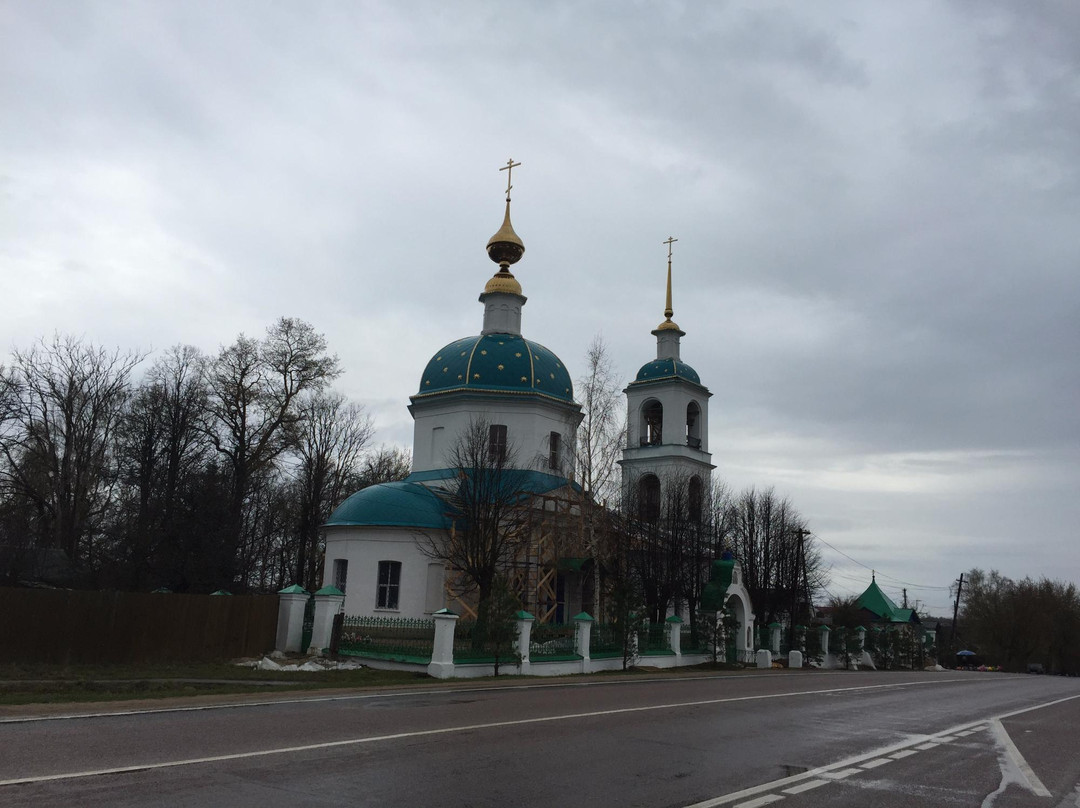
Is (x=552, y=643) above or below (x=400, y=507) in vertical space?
below

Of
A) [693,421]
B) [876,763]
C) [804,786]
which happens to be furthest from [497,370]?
[804,786]

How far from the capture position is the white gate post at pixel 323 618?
22000 millimetres

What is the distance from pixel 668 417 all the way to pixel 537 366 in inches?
452

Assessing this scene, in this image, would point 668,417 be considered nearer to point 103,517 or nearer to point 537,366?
point 537,366

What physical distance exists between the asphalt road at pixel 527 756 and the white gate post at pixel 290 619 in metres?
9.70

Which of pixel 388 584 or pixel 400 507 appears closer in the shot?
pixel 388 584

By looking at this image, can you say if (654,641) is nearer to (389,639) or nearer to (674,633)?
(674,633)

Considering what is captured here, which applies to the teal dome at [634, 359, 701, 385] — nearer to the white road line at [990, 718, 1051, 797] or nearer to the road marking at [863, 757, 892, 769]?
the white road line at [990, 718, 1051, 797]

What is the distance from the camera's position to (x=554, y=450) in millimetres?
32312

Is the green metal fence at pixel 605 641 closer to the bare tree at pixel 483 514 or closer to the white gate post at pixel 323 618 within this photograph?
A: the bare tree at pixel 483 514

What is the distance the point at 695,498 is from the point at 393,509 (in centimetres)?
1434

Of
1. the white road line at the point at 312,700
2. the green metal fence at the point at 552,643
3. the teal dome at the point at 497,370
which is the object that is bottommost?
the white road line at the point at 312,700

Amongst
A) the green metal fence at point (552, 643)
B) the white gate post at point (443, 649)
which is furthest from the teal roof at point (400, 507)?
the white gate post at point (443, 649)

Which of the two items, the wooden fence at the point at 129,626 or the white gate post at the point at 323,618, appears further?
the white gate post at the point at 323,618
